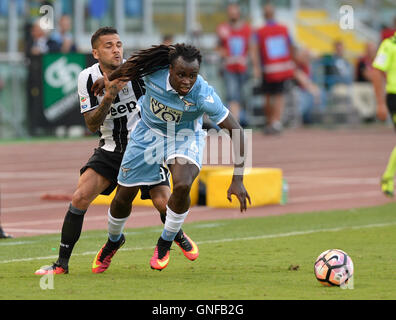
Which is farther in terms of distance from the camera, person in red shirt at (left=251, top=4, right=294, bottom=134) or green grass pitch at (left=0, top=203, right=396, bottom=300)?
person in red shirt at (left=251, top=4, right=294, bottom=134)

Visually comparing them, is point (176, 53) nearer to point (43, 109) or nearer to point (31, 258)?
point (31, 258)

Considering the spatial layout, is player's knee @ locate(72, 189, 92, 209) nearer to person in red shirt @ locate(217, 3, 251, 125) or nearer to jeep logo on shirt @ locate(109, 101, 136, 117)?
jeep logo on shirt @ locate(109, 101, 136, 117)

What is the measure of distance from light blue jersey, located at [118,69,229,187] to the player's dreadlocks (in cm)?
8

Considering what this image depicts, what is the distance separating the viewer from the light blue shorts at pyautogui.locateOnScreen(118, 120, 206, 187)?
26.3 feet

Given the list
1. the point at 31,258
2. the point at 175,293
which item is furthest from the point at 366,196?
the point at 175,293

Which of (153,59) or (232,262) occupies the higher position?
(153,59)

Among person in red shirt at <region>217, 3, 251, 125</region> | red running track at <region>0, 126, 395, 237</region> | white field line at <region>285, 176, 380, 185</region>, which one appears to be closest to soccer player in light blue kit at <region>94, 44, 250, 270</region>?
red running track at <region>0, 126, 395, 237</region>

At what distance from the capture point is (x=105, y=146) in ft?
27.3

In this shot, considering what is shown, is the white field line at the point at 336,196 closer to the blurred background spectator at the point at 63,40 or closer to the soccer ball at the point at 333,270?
the soccer ball at the point at 333,270

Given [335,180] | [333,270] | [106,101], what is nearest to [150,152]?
[106,101]

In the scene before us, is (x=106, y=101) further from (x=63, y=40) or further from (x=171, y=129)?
(x=63, y=40)

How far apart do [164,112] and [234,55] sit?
16.9m
